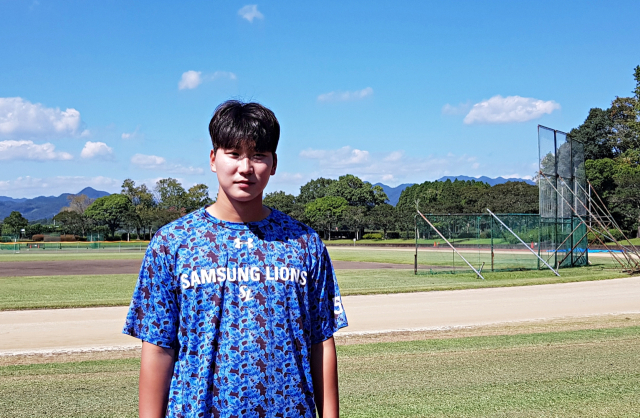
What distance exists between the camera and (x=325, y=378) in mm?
2605

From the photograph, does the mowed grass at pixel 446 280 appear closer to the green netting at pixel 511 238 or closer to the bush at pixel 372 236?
the green netting at pixel 511 238

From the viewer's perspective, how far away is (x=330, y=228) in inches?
4286

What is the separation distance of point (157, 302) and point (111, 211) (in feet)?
477

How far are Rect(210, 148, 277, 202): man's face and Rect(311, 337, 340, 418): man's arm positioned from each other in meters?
0.69

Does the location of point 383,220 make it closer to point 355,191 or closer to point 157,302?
point 355,191

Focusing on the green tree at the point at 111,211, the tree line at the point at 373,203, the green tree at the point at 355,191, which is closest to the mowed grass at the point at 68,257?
the tree line at the point at 373,203

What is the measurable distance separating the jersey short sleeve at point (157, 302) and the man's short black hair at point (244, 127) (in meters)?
0.47

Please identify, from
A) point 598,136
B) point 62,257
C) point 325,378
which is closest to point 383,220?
point 598,136

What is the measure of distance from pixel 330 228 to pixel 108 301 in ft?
301

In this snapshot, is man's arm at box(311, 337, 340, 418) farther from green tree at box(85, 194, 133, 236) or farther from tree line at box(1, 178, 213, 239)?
green tree at box(85, 194, 133, 236)

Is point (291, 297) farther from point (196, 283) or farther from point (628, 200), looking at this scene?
point (628, 200)

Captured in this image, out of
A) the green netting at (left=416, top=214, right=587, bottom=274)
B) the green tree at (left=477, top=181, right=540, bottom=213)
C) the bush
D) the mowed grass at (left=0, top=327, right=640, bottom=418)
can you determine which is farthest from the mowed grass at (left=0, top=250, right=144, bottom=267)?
the green tree at (left=477, top=181, right=540, bottom=213)

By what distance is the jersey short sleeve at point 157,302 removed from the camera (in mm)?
2443

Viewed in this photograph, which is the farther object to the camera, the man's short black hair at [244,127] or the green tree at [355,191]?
the green tree at [355,191]
